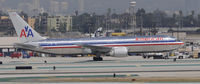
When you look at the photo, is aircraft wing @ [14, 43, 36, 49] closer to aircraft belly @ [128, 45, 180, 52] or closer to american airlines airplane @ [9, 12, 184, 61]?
american airlines airplane @ [9, 12, 184, 61]

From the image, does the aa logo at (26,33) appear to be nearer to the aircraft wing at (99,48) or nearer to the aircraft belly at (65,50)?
the aircraft belly at (65,50)

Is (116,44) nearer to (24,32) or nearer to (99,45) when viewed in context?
(99,45)

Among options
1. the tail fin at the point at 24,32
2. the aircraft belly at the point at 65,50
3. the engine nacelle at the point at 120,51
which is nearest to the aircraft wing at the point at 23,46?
the tail fin at the point at 24,32

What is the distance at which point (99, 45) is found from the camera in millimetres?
81875

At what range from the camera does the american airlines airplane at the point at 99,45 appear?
3189 inches

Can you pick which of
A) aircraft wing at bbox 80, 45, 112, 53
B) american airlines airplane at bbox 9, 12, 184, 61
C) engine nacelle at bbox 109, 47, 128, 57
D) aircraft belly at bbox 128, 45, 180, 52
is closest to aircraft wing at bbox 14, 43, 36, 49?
american airlines airplane at bbox 9, 12, 184, 61

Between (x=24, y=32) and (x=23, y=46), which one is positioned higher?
(x=24, y=32)

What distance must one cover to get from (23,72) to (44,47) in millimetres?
21522

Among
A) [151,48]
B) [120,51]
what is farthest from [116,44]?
[151,48]

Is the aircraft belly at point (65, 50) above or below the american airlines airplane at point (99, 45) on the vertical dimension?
below

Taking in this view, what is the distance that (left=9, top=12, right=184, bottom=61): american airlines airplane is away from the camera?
8100 centimetres

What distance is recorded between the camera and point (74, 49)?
8219cm

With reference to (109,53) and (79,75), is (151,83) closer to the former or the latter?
(79,75)

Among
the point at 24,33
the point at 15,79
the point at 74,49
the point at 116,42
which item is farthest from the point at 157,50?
the point at 15,79
